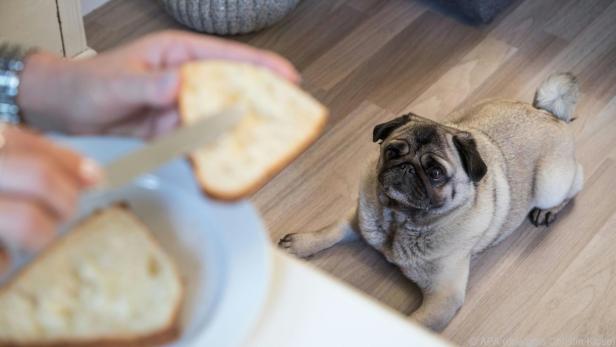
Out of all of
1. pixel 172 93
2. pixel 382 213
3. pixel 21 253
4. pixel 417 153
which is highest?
pixel 172 93

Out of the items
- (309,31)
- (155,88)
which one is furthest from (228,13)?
(155,88)

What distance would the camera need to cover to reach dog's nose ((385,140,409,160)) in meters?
1.60

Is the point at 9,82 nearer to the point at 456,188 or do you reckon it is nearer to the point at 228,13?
the point at 456,188

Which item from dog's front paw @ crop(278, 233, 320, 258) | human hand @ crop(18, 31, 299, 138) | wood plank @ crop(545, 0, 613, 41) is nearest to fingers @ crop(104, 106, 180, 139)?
human hand @ crop(18, 31, 299, 138)

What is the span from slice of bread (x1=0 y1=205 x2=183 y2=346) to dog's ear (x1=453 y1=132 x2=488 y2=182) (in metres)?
0.93

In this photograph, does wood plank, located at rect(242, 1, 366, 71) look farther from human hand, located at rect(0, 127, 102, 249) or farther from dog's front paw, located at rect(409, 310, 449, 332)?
human hand, located at rect(0, 127, 102, 249)

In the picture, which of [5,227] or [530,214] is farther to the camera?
[530,214]

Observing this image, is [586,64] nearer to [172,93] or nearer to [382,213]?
[382,213]

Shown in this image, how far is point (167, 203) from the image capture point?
2.65 ft

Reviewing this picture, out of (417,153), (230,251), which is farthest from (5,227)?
(417,153)

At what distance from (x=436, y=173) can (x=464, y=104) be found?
0.68m

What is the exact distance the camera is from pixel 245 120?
2.60 feet

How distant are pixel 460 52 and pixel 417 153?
35.2 inches

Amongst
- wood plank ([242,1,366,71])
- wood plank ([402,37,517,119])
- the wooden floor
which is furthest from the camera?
wood plank ([242,1,366,71])
